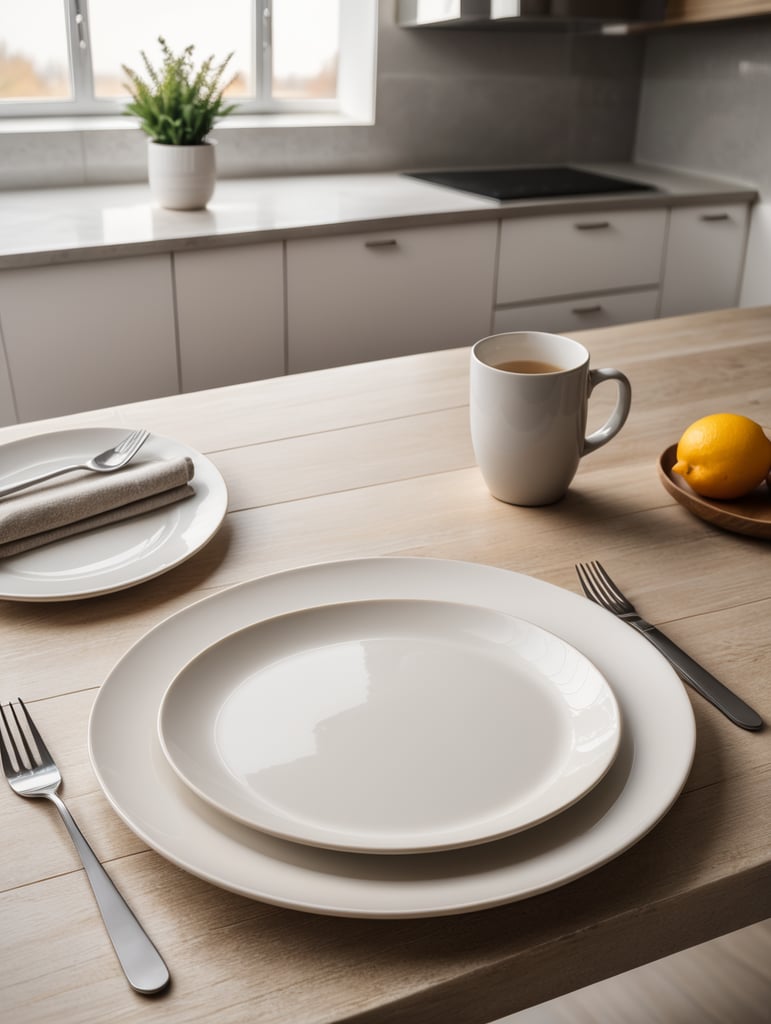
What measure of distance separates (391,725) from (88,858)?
0.18 m

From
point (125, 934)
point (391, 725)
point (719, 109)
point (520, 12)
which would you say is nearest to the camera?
point (125, 934)

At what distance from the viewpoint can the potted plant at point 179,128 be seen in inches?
86.0

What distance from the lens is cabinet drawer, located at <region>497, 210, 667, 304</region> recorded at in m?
2.52

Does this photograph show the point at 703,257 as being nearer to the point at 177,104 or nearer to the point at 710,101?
the point at 710,101

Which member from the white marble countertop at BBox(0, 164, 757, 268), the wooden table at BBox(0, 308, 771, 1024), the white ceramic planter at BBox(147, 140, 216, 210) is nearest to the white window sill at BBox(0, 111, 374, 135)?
the white marble countertop at BBox(0, 164, 757, 268)

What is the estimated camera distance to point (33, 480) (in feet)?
2.73

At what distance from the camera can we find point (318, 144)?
2.90 meters

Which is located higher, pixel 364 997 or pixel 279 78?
pixel 279 78

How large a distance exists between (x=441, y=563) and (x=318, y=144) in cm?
248

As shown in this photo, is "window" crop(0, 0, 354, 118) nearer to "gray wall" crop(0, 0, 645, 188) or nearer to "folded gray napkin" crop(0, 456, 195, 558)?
"gray wall" crop(0, 0, 645, 188)

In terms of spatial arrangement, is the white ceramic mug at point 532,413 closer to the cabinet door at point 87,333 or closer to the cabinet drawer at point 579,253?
the cabinet door at point 87,333

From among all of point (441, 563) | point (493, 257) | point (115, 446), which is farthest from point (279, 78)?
point (441, 563)

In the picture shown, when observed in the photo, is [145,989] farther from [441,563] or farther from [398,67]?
[398,67]

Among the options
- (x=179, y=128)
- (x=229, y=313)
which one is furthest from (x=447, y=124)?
(x=229, y=313)
